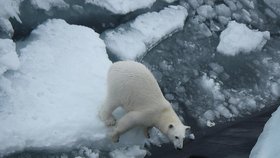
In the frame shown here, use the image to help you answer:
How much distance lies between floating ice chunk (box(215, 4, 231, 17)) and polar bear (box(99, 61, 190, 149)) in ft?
5.64

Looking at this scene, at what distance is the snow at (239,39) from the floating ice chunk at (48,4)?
1.53m

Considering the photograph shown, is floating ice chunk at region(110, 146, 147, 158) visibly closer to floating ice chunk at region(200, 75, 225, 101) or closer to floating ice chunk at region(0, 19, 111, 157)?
floating ice chunk at region(0, 19, 111, 157)

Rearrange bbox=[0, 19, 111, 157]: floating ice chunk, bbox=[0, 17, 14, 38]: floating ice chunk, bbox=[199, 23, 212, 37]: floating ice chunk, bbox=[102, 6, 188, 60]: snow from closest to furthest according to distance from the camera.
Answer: bbox=[0, 19, 111, 157]: floating ice chunk → bbox=[0, 17, 14, 38]: floating ice chunk → bbox=[102, 6, 188, 60]: snow → bbox=[199, 23, 212, 37]: floating ice chunk

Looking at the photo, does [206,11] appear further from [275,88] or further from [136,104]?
[136,104]

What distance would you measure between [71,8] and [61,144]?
4.92ft

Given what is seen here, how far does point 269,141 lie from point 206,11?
5.78 feet

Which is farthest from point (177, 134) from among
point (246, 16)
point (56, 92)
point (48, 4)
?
point (246, 16)

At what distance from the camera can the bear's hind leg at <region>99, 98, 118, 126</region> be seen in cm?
353

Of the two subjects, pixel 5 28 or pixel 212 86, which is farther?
pixel 212 86

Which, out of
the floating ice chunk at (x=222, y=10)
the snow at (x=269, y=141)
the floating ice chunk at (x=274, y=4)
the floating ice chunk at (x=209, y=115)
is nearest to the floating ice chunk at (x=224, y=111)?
the floating ice chunk at (x=209, y=115)

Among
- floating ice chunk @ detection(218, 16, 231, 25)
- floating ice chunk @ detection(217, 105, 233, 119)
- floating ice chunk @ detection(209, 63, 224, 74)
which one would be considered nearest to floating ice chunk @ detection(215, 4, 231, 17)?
floating ice chunk @ detection(218, 16, 231, 25)

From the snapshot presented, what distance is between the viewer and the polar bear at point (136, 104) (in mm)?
3488

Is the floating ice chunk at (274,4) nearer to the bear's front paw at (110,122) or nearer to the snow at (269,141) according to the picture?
the snow at (269,141)

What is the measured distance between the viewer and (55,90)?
3.66 m
